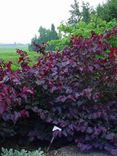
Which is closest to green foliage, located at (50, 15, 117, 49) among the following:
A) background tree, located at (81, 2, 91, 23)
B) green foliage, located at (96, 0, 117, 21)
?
green foliage, located at (96, 0, 117, 21)

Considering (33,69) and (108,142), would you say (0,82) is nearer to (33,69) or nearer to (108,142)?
(33,69)

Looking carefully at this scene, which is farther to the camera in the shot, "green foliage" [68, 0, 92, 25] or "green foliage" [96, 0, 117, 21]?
"green foliage" [68, 0, 92, 25]

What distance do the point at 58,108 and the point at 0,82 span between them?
66 cm

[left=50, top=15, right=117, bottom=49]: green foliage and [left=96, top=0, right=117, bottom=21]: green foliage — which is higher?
[left=96, top=0, right=117, bottom=21]: green foliage

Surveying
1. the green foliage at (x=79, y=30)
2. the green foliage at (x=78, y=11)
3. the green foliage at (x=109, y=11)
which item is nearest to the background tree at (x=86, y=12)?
the green foliage at (x=78, y=11)

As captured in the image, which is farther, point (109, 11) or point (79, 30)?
point (109, 11)

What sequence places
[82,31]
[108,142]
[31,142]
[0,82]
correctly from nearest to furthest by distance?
1. [0,82]
2. [108,142]
3. [31,142]
4. [82,31]

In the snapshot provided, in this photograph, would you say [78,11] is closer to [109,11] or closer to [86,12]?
[86,12]

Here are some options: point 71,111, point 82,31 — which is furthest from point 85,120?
point 82,31

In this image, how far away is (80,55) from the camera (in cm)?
442

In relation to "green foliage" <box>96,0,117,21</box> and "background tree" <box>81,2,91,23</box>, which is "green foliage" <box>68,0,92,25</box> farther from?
"green foliage" <box>96,0,117,21</box>

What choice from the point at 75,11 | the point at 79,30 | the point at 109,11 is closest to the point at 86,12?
the point at 75,11

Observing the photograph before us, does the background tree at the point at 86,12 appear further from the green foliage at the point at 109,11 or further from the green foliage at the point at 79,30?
the green foliage at the point at 79,30

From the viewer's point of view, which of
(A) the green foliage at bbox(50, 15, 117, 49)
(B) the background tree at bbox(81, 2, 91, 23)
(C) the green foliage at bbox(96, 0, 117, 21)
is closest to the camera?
(A) the green foliage at bbox(50, 15, 117, 49)
